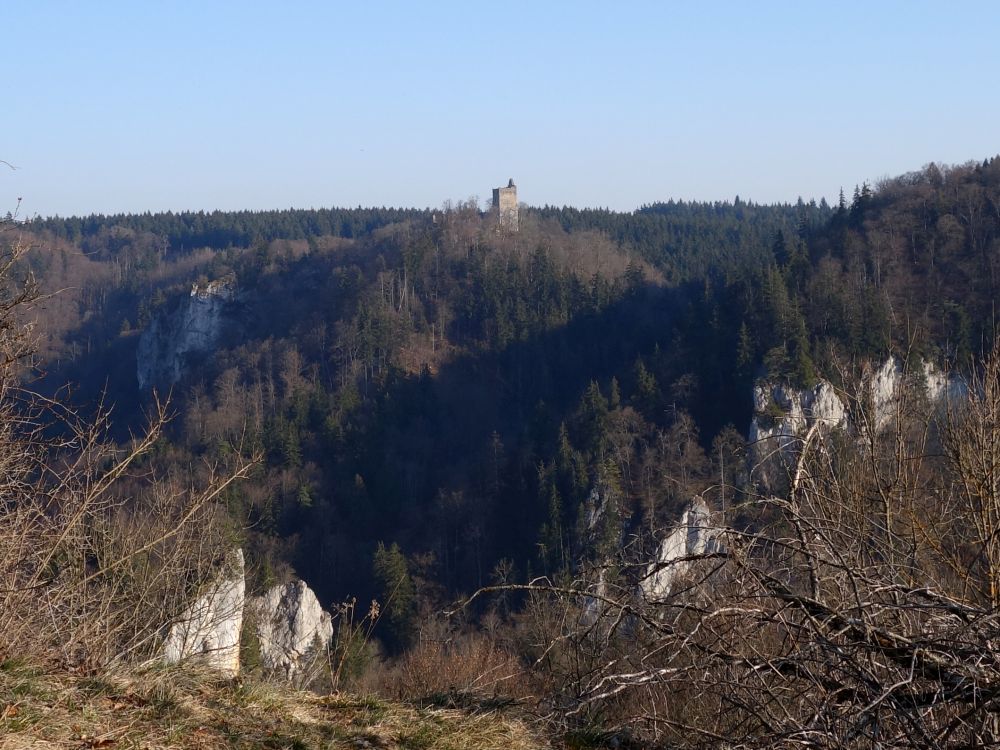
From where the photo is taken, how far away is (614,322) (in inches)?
2467

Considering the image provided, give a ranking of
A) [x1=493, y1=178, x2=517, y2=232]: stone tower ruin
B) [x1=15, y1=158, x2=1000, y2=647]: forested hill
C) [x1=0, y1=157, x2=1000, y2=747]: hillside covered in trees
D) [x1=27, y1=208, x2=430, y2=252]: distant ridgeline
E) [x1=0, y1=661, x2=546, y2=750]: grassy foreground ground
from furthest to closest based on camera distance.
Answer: [x1=27, y1=208, x2=430, y2=252]: distant ridgeline
[x1=493, y1=178, x2=517, y2=232]: stone tower ruin
[x1=15, y1=158, x2=1000, y2=647]: forested hill
[x1=0, y1=661, x2=546, y2=750]: grassy foreground ground
[x1=0, y1=157, x2=1000, y2=747]: hillside covered in trees

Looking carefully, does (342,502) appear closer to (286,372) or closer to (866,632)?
(286,372)

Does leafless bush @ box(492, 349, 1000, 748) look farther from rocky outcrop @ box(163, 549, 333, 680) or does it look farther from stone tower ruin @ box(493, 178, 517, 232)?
stone tower ruin @ box(493, 178, 517, 232)

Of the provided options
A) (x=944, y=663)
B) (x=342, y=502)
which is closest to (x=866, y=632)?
(x=944, y=663)

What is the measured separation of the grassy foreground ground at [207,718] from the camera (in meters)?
3.68

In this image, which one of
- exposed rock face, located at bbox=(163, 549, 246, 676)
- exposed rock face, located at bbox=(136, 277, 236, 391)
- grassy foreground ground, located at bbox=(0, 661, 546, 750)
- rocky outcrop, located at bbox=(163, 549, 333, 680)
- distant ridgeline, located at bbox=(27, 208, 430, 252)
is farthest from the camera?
distant ridgeline, located at bbox=(27, 208, 430, 252)

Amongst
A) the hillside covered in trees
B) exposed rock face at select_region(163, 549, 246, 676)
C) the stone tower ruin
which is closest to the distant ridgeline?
the hillside covered in trees

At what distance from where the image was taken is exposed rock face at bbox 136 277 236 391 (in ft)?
254

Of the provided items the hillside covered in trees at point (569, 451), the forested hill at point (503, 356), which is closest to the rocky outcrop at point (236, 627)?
the hillside covered in trees at point (569, 451)

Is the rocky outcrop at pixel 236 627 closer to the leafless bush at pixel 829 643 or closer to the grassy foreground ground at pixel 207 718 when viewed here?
the grassy foreground ground at pixel 207 718

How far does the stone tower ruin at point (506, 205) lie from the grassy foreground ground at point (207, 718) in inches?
3047

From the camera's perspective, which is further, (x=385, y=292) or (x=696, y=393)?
(x=385, y=292)

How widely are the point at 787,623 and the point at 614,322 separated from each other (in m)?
→ 59.9

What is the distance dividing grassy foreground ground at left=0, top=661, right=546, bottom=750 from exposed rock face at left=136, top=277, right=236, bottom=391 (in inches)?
2952
